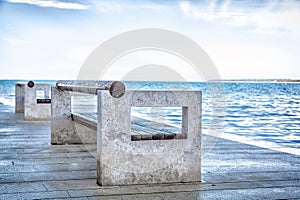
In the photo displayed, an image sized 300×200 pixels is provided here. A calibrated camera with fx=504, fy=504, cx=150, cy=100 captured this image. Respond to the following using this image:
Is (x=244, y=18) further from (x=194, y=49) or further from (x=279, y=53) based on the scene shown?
(x=194, y=49)

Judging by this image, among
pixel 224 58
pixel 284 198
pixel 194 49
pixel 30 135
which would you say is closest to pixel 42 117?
pixel 30 135

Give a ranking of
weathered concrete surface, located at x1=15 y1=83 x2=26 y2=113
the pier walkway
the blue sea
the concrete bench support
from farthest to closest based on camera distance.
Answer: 1. weathered concrete surface, located at x1=15 y1=83 x2=26 y2=113
2. the blue sea
3. the concrete bench support
4. the pier walkway

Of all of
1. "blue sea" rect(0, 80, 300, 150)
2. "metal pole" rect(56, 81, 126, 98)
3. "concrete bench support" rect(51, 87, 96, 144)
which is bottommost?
"blue sea" rect(0, 80, 300, 150)

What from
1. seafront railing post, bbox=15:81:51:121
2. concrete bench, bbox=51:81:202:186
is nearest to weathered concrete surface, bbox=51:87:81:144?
concrete bench, bbox=51:81:202:186

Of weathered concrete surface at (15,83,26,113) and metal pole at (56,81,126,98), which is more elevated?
metal pole at (56,81,126,98)

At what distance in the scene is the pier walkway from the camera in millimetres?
4926

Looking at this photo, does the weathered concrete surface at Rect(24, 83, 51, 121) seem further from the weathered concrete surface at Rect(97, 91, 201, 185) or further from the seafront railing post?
the weathered concrete surface at Rect(97, 91, 201, 185)

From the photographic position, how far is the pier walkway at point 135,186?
194 inches

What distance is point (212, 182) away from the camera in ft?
18.1

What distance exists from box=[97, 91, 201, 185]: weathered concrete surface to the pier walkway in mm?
147

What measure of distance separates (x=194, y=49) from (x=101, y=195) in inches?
119

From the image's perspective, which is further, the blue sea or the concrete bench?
the blue sea

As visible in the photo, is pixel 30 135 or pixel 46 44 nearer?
pixel 30 135

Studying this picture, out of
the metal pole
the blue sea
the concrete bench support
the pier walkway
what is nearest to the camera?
the pier walkway
